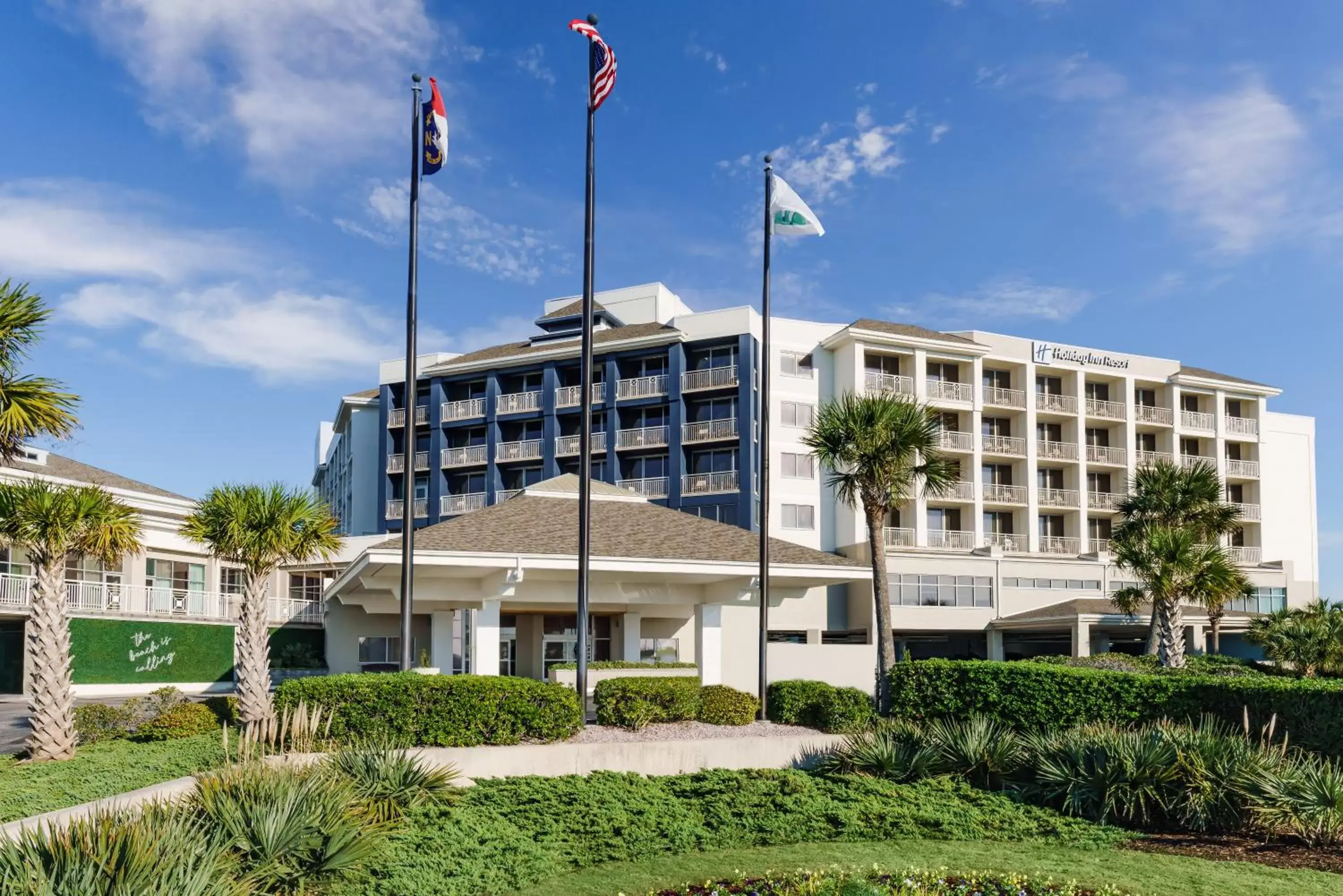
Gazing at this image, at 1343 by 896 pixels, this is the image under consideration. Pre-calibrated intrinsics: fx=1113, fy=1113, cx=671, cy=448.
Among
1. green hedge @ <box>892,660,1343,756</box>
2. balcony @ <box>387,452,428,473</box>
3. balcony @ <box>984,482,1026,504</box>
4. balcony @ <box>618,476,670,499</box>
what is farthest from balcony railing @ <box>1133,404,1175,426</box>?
green hedge @ <box>892,660,1343,756</box>

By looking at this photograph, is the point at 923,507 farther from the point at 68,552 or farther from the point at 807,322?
the point at 68,552

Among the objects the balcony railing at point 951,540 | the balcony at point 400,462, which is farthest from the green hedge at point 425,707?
the balcony at point 400,462

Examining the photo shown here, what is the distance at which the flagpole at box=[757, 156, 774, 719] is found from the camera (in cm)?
2292

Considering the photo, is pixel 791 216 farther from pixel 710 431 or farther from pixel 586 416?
pixel 710 431

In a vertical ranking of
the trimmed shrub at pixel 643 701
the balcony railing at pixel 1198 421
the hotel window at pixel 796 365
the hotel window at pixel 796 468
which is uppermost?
the hotel window at pixel 796 365

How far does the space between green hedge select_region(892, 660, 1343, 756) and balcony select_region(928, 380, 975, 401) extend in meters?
40.4

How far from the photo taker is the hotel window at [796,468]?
189ft

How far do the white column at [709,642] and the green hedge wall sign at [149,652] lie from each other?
2215 centimetres

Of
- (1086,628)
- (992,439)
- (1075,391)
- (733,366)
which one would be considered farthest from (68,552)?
(1075,391)

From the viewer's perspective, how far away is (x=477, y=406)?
63.7 meters

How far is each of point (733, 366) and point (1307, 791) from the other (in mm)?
45660

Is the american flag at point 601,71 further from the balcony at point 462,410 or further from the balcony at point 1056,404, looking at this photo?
the balcony at point 1056,404

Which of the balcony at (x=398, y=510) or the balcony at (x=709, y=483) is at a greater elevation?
the balcony at (x=709, y=483)

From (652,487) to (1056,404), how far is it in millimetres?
23988
